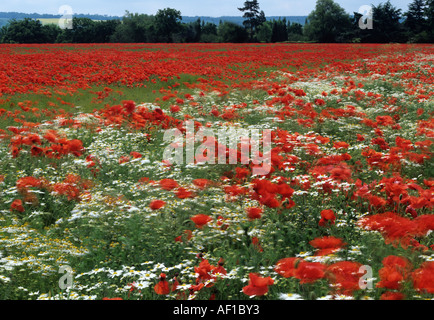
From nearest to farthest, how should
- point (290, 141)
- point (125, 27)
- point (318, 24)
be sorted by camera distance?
point (290, 141), point (125, 27), point (318, 24)

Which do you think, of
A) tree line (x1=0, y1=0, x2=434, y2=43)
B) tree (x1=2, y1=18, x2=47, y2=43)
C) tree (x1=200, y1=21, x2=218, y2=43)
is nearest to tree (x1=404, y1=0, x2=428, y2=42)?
tree line (x1=0, y1=0, x2=434, y2=43)

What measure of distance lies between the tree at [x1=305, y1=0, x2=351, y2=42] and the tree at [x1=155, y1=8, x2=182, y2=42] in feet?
38.7

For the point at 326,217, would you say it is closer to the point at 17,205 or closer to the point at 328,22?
the point at 17,205

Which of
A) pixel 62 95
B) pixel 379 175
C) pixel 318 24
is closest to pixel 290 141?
pixel 379 175

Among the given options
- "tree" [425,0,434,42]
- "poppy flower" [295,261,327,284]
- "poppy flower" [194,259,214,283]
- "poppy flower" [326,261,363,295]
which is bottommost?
"poppy flower" [194,259,214,283]

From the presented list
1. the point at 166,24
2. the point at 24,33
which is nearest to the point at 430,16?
the point at 166,24

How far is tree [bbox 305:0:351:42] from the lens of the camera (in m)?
37.7

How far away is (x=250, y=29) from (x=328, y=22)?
11.4 m

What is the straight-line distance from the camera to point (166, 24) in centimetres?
3475

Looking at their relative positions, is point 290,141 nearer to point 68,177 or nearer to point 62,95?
point 68,177

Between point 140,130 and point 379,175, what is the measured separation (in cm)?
389

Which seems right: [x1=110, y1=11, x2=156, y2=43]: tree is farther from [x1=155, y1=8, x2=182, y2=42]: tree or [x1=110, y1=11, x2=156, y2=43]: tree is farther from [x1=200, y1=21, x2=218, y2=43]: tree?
[x1=200, y1=21, x2=218, y2=43]: tree

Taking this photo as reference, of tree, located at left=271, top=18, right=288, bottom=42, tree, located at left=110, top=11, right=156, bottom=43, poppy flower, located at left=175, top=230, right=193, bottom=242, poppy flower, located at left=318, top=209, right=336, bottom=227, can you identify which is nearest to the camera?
poppy flower, located at left=318, top=209, right=336, bottom=227
